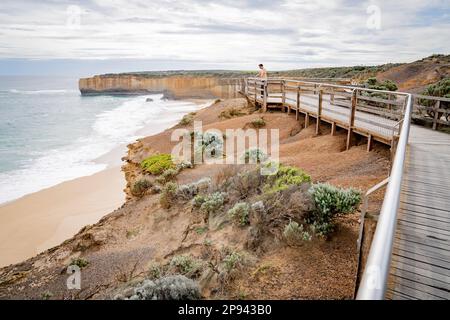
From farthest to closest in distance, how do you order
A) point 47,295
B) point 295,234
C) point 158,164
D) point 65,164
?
point 65,164
point 158,164
point 47,295
point 295,234

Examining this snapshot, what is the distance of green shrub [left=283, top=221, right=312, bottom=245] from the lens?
4.96 m

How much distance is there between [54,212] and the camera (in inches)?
434

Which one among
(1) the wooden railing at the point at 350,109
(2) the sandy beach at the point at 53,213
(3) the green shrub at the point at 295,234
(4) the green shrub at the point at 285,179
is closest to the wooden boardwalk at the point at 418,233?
(3) the green shrub at the point at 295,234

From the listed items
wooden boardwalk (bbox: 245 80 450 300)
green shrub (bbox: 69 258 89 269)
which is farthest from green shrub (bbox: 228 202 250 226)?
green shrub (bbox: 69 258 89 269)

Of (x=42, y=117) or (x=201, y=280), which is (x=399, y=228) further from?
(x=42, y=117)

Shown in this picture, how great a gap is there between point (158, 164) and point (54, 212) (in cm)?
385

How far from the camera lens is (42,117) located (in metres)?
38.9

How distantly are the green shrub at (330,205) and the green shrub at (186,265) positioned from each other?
1.84m

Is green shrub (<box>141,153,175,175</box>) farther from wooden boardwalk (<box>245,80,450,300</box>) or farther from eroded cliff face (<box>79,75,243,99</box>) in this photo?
eroded cliff face (<box>79,75,243,99</box>)

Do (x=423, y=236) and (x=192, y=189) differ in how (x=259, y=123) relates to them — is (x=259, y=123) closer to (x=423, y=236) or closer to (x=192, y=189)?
(x=192, y=189)

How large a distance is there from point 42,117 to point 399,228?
4218cm

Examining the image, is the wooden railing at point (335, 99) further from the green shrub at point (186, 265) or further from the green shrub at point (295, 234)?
the green shrub at point (186, 265)

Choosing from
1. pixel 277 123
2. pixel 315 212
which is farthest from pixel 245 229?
pixel 277 123

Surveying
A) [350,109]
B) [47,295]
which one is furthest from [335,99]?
[47,295]
